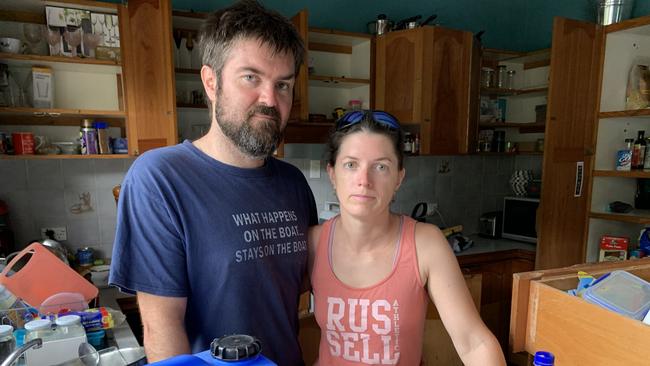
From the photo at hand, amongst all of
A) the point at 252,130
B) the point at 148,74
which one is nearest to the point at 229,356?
the point at 252,130

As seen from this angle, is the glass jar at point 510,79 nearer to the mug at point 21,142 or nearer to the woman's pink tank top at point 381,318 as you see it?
the woman's pink tank top at point 381,318

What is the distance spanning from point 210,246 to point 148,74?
1.59 m

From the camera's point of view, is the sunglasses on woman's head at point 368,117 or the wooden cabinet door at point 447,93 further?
the wooden cabinet door at point 447,93

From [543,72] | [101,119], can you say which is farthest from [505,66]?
[101,119]

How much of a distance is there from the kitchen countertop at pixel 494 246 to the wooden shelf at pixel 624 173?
0.69 m

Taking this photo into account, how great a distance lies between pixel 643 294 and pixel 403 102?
6.34 ft

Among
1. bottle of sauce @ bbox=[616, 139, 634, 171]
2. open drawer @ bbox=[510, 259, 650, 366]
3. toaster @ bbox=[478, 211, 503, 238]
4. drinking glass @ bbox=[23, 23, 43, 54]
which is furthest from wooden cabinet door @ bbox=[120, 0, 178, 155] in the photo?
bottle of sauce @ bbox=[616, 139, 634, 171]

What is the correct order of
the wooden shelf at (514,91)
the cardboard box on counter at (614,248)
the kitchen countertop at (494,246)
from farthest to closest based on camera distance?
the wooden shelf at (514,91)
the kitchen countertop at (494,246)
the cardboard box on counter at (614,248)

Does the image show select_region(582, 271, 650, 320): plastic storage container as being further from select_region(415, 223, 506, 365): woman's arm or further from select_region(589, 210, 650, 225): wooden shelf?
select_region(589, 210, 650, 225): wooden shelf

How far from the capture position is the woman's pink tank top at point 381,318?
951 mm

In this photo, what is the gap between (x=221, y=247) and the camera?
89 cm

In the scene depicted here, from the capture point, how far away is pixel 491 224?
3.30 metres

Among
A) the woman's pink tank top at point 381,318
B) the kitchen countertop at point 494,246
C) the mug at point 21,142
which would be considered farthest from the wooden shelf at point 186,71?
the kitchen countertop at point 494,246

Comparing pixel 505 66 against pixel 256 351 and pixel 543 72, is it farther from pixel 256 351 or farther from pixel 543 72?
pixel 256 351
